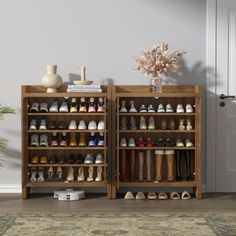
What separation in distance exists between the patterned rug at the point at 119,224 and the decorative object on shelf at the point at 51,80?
4.34 ft

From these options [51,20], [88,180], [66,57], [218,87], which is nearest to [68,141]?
[88,180]

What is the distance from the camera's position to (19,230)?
4.11m

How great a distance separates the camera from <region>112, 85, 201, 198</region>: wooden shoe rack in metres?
5.44

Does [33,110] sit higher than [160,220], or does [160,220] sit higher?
[33,110]

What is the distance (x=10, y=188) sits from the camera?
18.9 feet

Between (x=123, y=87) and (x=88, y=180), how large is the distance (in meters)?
0.95

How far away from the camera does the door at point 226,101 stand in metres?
5.77

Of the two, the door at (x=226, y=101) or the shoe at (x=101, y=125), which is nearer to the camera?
the shoe at (x=101, y=125)

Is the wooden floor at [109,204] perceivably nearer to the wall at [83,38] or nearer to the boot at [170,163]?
the boot at [170,163]

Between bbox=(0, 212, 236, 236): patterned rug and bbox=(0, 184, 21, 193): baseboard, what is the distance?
1.11 metres

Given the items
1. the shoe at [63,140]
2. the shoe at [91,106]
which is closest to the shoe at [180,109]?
the shoe at [91,106]

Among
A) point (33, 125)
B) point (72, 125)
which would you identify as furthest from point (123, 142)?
point (33, 125)

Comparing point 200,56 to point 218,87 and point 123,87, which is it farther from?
point 123,87

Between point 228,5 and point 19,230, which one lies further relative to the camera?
point 228,5
